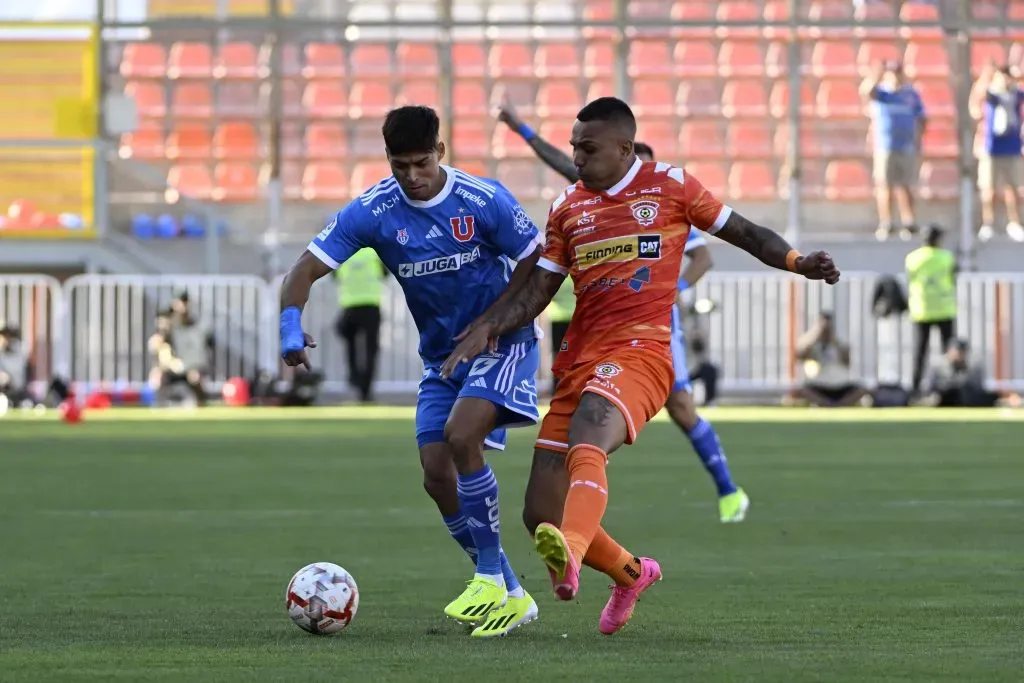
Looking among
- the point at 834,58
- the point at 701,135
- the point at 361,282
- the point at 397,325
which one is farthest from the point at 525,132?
the point at 834,58

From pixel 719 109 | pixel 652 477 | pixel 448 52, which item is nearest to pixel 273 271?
pixel 448 52

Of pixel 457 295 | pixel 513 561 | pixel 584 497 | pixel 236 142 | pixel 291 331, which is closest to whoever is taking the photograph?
pixel 584 497

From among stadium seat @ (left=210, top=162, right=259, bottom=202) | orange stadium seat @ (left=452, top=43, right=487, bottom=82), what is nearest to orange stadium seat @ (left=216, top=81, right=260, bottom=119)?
stadium seat @ (left=210, top=162, right=259, bottom=202)

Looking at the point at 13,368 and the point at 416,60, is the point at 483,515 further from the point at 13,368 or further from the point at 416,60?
the point at 416,60

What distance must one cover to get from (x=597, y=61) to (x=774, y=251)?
22240 millimetres

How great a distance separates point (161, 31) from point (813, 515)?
1900 centimetres

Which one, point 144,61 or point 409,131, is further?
point 144,61

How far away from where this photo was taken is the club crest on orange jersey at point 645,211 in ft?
23.6

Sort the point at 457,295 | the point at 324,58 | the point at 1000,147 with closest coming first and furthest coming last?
the point at 457,295
the point at 1000,147
the point at 324,58

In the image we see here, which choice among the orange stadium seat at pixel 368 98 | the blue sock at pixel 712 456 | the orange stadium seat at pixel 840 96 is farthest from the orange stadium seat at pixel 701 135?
the blue sock at pixel 712 456

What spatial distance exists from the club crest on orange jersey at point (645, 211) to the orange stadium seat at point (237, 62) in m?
22.2

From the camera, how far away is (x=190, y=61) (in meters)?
29.0

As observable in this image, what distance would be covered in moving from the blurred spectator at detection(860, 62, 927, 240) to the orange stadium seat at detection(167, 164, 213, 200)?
923cm

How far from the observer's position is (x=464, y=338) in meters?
7.18
